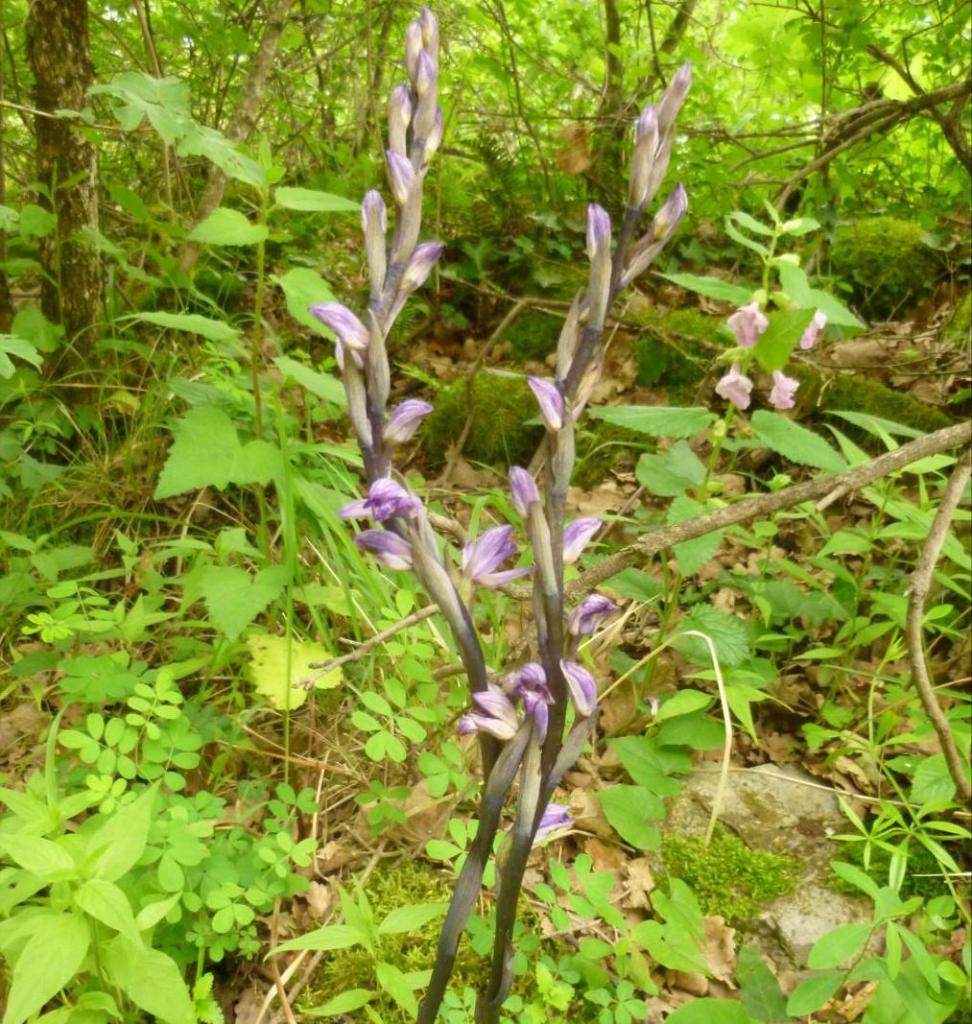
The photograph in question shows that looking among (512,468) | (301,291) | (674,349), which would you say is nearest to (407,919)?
(512,468)

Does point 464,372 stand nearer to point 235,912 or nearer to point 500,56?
point 500,56

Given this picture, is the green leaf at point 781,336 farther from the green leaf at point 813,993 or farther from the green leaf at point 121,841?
the green leaf at point 121,841

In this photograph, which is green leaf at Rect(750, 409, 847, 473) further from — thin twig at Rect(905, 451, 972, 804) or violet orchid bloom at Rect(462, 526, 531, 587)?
violet orchid bloom at Rect(462, 526, 531, 587)

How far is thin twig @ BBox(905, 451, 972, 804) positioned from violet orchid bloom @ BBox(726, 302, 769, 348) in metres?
0.62

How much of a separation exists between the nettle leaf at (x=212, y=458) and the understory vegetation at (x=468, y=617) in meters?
0.01

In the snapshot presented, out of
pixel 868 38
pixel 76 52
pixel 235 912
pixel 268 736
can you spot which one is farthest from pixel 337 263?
pixel 235 912

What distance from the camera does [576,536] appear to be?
986mm

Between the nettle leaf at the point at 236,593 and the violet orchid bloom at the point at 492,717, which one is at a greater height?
the violet orchid bloom at the point at 492,717

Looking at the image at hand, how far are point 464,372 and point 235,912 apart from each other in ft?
10.6

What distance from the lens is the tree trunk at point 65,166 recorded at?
2.85m

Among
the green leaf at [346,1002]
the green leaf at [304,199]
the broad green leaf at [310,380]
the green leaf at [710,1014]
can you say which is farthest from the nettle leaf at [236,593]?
the green leaf at [710,1014]

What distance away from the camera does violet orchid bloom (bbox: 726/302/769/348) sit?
6.73 ft

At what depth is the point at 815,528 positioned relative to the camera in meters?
3.14

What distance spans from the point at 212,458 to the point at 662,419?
43.3 inches
